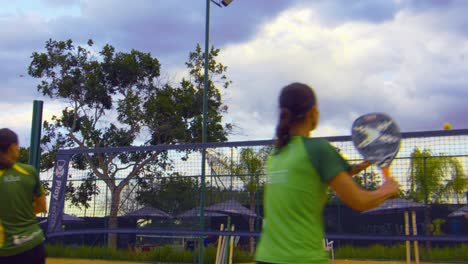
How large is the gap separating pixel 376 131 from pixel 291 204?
2.40 ft

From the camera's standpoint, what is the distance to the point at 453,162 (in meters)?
8.37

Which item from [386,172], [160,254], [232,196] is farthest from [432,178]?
[160,254]

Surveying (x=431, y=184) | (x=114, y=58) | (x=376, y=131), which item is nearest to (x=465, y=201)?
(x=431, y=184)

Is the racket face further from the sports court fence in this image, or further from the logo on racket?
the sports court fence

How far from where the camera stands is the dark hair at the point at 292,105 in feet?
9.88

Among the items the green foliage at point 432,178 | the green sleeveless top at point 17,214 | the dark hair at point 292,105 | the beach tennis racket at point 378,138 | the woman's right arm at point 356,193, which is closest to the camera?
the woman's right arm at point 356,193

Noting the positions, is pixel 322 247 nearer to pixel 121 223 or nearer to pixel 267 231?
pixel 267 231

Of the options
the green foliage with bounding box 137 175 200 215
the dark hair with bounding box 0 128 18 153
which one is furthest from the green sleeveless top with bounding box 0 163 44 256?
the green foliage with bounding box 137 175 200 215

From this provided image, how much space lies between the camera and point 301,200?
2.94m

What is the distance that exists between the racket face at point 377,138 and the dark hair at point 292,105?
49 cm

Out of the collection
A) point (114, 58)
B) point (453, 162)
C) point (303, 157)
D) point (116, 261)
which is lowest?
point (116, 261)

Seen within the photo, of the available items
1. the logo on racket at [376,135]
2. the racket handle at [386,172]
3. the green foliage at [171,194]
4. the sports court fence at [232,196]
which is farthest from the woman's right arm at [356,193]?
the green foliage at [171,194]

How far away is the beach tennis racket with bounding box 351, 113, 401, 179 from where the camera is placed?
3.24m

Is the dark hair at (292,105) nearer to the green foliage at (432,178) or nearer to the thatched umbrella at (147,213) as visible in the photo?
the green foliage at (432,178)
